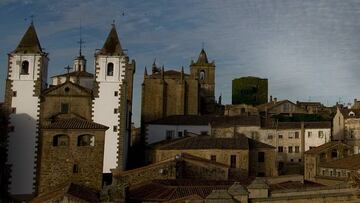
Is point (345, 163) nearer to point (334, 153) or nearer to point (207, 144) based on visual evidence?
point (334, 153)

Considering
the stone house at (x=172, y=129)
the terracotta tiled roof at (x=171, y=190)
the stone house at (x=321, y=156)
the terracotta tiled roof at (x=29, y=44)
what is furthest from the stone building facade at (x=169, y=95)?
the terracotta tiled roof at (x=171, y=190)

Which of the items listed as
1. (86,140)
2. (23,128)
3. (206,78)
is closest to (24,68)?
(23,128)

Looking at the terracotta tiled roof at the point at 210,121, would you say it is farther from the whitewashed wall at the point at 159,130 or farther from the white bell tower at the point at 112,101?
the white bell tower at the point at 112,101

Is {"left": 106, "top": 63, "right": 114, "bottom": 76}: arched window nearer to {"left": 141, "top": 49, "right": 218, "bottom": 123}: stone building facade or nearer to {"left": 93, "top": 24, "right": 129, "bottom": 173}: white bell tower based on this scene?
{"left": 93, "top": 24, "right": 129, "bottom": 173}: white bell tower

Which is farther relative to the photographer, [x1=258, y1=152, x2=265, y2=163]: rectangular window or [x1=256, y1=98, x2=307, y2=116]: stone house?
[x1=256, y1=98, x2=307, y2=116]: stone house

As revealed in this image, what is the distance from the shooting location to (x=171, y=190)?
3105cm

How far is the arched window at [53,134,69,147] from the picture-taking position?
120ft

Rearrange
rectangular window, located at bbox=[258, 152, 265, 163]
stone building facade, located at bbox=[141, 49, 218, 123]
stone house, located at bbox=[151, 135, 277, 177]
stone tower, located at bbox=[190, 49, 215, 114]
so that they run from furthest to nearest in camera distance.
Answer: stone tower, located at bbox=[190, 49, 215, 114] → stone building facade, located at bbox=[141, 49, 218, 123] → rectangular window, located at bbox=[258, 152, 265, 163] → stone house, located at bbox=[151, 135, 277, 177]

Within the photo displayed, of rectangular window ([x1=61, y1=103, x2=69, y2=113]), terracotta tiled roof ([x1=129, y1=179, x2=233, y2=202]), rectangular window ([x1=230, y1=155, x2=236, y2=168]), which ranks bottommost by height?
terracotta tiled roof ([x1=129, y1=179, x2=233, y2=202])

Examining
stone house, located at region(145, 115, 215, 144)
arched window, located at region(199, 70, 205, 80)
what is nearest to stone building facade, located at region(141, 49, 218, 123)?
arched window, located at region(199, 70, 205, 80)

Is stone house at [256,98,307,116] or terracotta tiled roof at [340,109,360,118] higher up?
stone house at [256,98,307,116]

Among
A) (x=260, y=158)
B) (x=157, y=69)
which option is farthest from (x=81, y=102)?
(x=157, y=69)

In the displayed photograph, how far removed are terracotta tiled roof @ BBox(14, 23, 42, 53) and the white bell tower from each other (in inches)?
210

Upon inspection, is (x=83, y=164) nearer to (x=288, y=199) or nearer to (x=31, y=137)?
(x=31, y=137)
